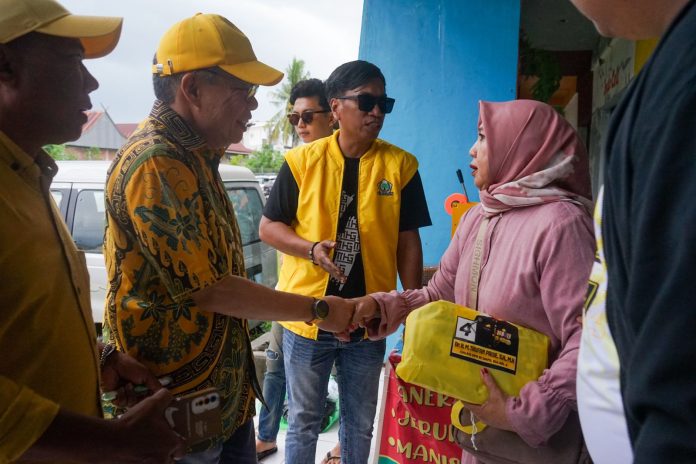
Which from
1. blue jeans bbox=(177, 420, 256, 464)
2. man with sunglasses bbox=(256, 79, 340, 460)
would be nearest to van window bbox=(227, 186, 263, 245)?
man with sunglasses bbox=(256, 79, 340, 460)

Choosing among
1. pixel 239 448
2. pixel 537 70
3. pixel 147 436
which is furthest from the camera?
pixel 537 70

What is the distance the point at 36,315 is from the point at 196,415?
54 cm

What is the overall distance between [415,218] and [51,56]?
1926 mm

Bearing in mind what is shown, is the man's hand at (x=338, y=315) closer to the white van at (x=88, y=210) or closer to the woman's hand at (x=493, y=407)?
the woman's hand at (x=493, y=407)

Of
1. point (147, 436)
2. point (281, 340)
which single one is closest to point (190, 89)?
point (147, 436)

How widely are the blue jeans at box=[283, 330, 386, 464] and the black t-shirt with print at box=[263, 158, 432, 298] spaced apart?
27 cm

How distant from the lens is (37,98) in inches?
48.4

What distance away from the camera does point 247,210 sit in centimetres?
635

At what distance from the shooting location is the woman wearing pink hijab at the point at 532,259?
4.91ft

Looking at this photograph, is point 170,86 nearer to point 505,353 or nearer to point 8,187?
point 8,187

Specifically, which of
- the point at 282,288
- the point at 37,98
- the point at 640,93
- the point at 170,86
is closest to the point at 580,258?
the point at 640,93

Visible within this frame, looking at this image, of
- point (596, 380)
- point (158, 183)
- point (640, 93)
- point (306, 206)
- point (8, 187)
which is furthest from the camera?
point (306, 206)

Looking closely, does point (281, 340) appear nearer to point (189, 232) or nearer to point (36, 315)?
point (189, 232)

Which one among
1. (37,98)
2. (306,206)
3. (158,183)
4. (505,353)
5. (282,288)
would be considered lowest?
(282,288)
